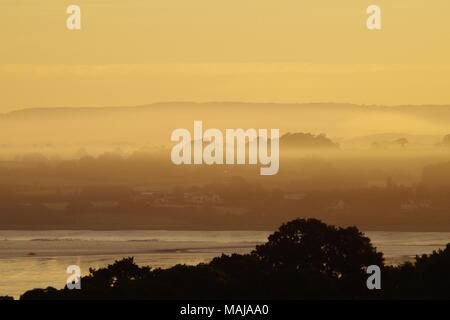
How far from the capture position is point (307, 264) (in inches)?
4131

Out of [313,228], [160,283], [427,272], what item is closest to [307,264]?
[313,228]

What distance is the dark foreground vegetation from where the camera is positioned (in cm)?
8844

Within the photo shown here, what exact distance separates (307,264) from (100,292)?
19.5 metres

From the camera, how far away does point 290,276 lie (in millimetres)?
92125

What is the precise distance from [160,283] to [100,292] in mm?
3148

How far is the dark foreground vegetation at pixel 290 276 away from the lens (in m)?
88.4
